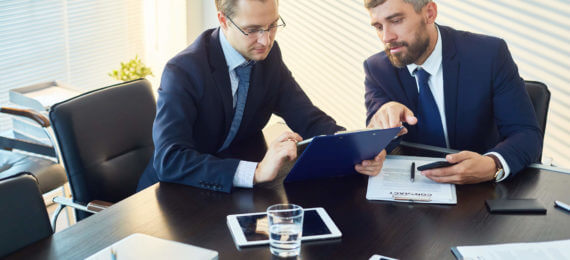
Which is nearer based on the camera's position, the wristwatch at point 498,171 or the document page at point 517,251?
the document page at point 517,251

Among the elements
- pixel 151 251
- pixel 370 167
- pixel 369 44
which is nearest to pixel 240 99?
pixel 370 167

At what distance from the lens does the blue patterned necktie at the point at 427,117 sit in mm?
2211

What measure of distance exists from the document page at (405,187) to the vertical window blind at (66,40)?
2.48 meters

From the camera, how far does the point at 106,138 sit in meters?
2.11

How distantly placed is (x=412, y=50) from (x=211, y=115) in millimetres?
786

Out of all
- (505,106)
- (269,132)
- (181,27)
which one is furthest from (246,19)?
(181,27)

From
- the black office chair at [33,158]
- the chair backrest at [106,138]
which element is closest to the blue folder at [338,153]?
the chair backrest at [106,138]

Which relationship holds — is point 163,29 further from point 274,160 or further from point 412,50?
point 274,160

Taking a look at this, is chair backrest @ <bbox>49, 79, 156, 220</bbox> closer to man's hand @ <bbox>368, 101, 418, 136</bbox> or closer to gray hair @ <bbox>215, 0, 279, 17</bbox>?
gray hair @ <bbox>215, 0, 279, 17</bbox>

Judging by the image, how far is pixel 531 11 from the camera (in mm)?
3246

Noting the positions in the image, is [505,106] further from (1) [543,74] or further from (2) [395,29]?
(1) [543,74]

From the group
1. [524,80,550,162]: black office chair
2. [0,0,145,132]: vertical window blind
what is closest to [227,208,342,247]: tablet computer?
[524,80,550,162]: black office chair

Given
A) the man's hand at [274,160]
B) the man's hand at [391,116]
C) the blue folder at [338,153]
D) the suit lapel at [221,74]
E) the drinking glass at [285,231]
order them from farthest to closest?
the suit lapel at [221,74], the man's hand at [391,116], the man's hand at [274,160], the blue folder at [338,153], the drinking glass at [285,231]

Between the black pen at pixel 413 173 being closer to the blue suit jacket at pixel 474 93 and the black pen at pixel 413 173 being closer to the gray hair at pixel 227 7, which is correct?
the blue suit jacket at pixel 474 93
